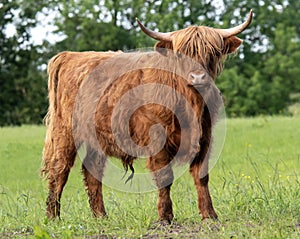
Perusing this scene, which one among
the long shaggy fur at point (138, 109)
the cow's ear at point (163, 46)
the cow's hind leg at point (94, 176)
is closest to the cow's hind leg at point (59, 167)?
the long shaggy fur at point (138, 109)

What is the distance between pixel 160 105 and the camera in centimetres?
553

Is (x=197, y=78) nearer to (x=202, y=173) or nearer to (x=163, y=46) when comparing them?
(x=163, y=46)

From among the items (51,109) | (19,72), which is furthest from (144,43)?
(51,109)

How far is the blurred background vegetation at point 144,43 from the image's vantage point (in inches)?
1442

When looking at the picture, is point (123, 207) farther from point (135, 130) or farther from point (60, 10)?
point (60, 10)

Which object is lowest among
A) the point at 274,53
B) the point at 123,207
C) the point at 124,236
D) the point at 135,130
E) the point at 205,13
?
the point at 274,53

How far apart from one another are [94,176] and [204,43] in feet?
7.02

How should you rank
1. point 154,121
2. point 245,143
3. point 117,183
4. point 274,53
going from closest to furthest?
point 154,121 → point 117,183 → point 245,143 → point 274,53

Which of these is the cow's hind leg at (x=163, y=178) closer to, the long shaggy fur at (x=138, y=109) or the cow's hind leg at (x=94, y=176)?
the long shaggy fur at (x=138, y=109)

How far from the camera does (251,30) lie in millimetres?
38969

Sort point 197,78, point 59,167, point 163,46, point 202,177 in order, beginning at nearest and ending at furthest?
1. point 197,78
2. point 202,177
3. point 163,46
4. point 59,167

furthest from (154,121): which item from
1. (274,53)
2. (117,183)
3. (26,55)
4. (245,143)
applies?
(274,53)

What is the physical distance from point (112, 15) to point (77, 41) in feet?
8.96

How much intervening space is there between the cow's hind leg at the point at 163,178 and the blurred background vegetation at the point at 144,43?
30054 millimetres
